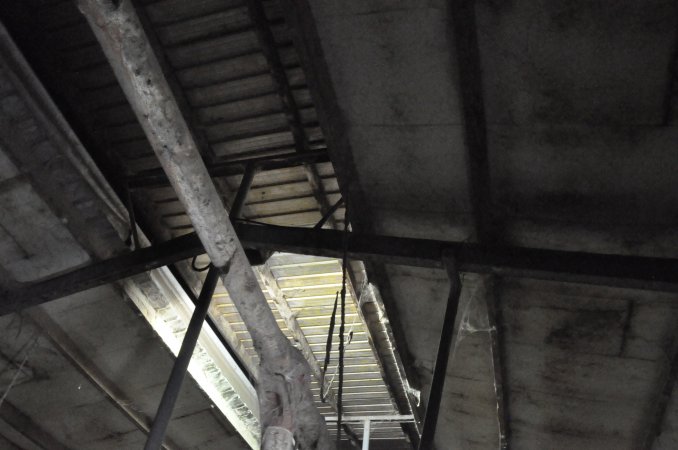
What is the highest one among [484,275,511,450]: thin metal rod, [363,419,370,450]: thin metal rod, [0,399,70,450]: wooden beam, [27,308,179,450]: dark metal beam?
[363,419,370,450]: thin metal rod

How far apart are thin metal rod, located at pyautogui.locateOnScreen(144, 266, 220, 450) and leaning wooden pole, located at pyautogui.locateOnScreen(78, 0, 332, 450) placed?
0.36 meters

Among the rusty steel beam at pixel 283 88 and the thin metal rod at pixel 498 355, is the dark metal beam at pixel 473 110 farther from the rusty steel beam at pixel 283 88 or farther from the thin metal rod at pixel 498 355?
the rusty steel beam at pixel 283 88

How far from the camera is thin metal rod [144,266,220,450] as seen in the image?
13.0ft

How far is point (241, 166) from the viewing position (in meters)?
5.33

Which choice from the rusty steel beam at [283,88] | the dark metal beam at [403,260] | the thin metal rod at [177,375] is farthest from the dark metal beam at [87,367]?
the rusty steel beam at [283,88]

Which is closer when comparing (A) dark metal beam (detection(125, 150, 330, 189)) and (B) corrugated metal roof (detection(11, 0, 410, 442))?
(B) corrugated metal roof (detection(11, 0, 410, 442))

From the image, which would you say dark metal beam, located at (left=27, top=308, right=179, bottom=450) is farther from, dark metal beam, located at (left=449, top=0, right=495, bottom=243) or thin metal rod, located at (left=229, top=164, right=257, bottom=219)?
dark metal beam, located at (left=449, top=0, right=495, bottom=243)

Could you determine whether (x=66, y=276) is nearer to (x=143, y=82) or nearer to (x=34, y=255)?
(x=34, y=255)

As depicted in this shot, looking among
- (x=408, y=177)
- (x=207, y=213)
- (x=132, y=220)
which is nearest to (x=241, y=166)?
(x=132, y=220)

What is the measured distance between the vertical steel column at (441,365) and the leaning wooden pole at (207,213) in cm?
97

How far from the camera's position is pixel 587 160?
3805 mm

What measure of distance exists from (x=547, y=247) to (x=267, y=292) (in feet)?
11.8

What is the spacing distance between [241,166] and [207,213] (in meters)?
1.58

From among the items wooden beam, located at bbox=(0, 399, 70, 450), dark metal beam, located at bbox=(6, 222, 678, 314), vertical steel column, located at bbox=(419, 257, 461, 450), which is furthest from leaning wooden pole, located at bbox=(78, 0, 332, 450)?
wooden beam, located at bbox=(0, 399, 70, 450)
